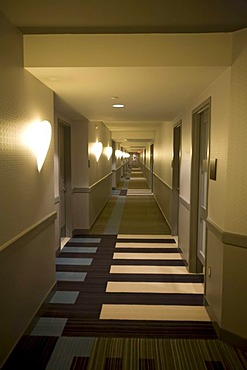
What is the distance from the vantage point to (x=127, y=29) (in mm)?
2584

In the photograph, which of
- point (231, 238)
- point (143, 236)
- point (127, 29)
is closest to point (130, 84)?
point (127, 29)

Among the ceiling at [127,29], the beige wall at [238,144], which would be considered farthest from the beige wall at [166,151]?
the beige wall at [238,144]

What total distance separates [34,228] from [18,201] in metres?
0.44

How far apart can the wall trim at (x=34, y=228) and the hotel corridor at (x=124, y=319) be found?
2.71 ft

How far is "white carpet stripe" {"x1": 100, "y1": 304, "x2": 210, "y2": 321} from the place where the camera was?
3.21m

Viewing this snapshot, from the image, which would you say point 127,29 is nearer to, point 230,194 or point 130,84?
point 130,84

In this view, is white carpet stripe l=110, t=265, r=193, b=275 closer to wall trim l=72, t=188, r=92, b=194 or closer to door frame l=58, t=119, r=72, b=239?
door frame l=58, t=119, r=72, b=239

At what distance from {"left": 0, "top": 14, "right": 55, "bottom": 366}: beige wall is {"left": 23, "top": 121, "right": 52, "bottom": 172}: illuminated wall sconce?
2.7 inches

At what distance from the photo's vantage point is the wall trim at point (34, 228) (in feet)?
7.74

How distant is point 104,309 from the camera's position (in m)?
3.38

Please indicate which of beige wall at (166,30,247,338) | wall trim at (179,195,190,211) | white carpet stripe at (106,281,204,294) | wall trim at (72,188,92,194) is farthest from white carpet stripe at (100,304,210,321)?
wall trim at (72,188,92,194)

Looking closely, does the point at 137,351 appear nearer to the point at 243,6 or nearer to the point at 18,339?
the point at 18,339

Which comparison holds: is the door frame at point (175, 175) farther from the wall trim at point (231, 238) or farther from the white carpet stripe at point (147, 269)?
the wall trim at point (231, 238)

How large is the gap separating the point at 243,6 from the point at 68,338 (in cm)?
290
